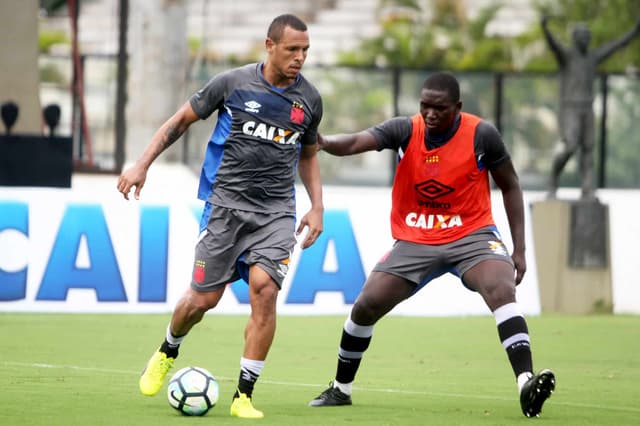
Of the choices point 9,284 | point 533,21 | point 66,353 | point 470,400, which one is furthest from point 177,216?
point 533,21

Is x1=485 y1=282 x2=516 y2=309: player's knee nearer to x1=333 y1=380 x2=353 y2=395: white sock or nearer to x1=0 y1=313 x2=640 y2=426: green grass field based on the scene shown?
x1=0 y1=313 x2=640 y2=426: green grass field

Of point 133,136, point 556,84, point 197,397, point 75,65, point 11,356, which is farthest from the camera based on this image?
point 133,136

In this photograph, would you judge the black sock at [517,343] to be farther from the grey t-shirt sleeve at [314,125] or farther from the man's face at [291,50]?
the man's face at [291,50]

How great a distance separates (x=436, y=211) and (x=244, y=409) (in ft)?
6.56

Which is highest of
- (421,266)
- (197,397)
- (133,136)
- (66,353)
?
(421,266)

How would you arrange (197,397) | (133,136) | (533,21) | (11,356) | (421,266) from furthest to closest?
1. (533,21)
2. (133,136)
3. (11,356)
4. (421,266)
5. (197,397)

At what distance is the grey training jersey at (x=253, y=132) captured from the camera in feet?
30.9

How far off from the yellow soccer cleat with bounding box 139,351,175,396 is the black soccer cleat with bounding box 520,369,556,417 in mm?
2268

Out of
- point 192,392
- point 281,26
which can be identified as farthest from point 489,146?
point 192,392

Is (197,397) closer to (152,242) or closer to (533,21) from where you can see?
(152,242)

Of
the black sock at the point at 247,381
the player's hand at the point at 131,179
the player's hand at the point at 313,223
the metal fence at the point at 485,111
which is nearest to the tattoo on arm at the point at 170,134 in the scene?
the player's hand at the point at 131,179

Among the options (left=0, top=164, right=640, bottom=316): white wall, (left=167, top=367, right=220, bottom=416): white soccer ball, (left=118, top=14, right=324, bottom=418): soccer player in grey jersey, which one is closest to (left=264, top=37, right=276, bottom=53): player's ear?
(left=118, top=14, right=324, bottom=418): soccer player in grey jersey

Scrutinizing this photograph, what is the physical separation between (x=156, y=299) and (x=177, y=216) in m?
0.95

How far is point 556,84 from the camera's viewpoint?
24.9m
